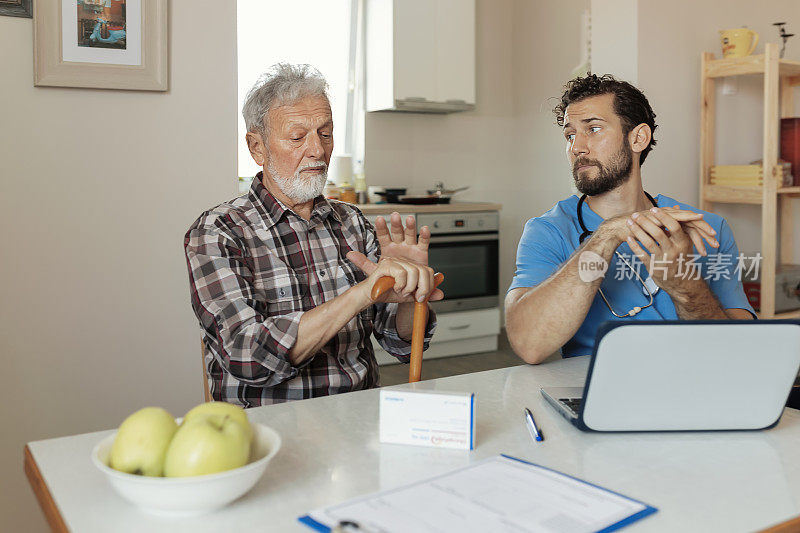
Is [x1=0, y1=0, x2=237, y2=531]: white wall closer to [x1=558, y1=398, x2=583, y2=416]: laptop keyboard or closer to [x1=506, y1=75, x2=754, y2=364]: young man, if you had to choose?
[x1=506, y1=75, x2=754, y2=364]: young man

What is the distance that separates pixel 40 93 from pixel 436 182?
11.2ft

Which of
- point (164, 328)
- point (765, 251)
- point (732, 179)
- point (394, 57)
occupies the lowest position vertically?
point (164, 328)

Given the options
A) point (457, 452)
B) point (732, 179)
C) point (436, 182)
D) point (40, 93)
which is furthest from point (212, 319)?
point (436, 182)

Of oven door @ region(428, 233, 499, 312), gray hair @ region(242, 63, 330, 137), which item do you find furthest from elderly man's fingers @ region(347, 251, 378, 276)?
oven door @ region(428, 233, 499, 312)

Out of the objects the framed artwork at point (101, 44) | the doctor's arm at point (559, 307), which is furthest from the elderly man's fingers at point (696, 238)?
the framed artwork at point (101, 44)

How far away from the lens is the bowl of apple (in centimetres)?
76

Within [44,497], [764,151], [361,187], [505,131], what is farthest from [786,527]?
[505,131]

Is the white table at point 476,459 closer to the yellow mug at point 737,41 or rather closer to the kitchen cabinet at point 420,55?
the yellow mug at point 737,41

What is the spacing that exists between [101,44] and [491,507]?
6.42 ft

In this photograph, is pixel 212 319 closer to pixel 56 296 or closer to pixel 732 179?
pixel 56 296

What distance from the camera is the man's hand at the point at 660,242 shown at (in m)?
1.44

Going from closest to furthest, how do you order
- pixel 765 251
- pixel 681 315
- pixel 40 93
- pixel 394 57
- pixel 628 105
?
pixel 681 315 → pixel 628 105 → pixel 40 93 → pixel 765 251 → pixel 394 57

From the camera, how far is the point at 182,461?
2.52 feet

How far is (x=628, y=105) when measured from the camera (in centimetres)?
193
